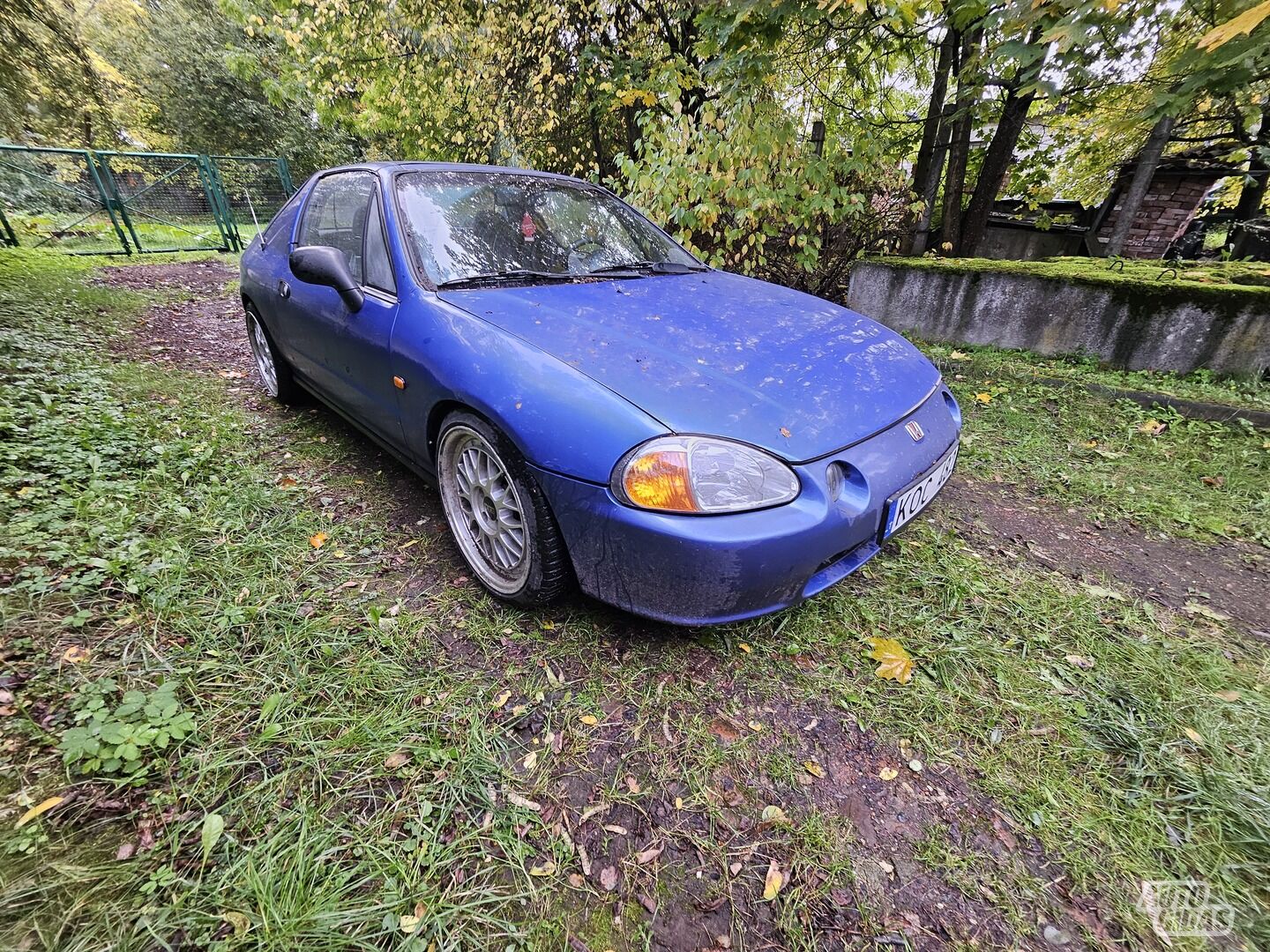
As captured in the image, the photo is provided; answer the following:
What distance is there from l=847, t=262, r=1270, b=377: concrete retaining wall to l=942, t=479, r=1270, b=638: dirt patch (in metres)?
2.11

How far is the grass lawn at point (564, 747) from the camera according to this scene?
1142 millimetres

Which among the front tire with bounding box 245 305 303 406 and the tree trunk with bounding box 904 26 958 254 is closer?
the front tire with bounding box 245 305 303 406

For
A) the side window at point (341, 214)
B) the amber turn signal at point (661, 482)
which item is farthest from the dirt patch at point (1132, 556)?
the side window at point (341, 214)

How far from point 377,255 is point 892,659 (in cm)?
249

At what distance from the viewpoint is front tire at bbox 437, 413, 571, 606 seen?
1.70 metres

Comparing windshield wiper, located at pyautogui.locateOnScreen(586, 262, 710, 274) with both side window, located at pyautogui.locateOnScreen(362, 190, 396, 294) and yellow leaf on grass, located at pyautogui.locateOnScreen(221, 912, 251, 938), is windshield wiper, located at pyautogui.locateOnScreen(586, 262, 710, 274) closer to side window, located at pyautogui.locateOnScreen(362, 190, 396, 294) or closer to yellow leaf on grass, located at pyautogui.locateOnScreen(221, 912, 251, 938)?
side window, located at pyautogui.locateOnScreen(362, 190, 396, 294)

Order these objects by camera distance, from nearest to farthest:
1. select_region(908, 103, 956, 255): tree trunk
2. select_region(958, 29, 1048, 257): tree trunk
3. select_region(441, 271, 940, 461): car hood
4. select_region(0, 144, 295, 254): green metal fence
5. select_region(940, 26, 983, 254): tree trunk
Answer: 1. select_region(441, 271, 940, 461): car hood
2. select_region(958, 29, 1048, 257): tree trunk
3. select_region(940, 26, 983, 254): tree trunk
4. select_region(908, 103, 956, 255): tree trunk
5. select_region(0, 144, 295, 254): green metal fence

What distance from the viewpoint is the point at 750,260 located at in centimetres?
507

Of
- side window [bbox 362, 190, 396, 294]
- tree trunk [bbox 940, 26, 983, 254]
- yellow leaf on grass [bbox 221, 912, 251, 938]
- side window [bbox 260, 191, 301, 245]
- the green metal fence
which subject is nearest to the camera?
yellow leaf on grass [bbox 221, 912, 251, 938]

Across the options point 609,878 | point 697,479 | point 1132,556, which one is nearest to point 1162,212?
point 1132,556

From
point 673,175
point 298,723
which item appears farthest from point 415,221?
point 673,175

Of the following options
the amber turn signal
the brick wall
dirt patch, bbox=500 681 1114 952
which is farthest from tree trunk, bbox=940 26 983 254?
dirt patch, bbox=500 681 1114 952

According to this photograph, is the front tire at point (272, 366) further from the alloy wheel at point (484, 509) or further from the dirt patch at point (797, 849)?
the dirt patch at point (797, 849)

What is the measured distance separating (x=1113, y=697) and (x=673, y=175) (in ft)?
13.7
